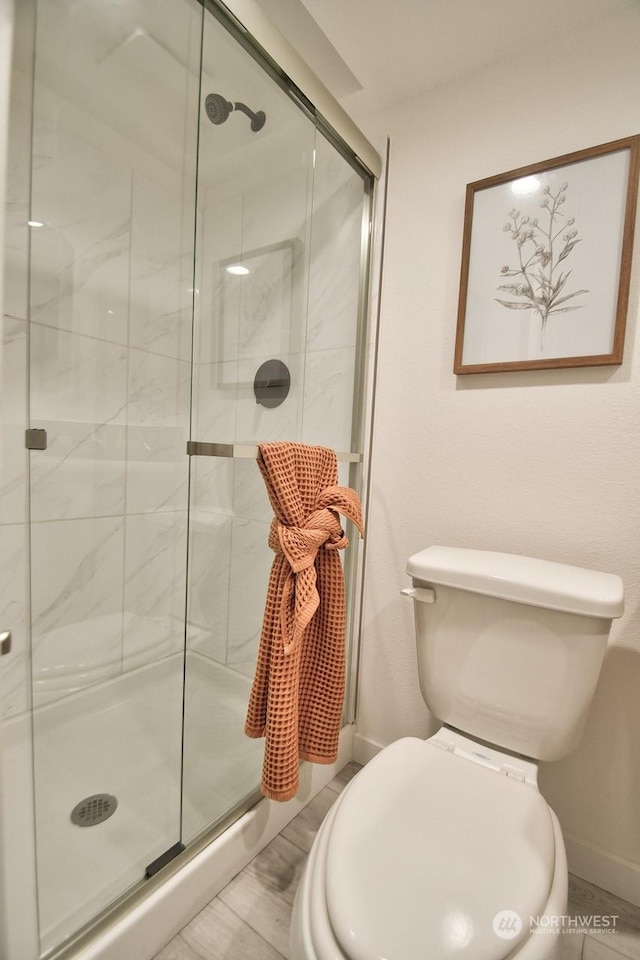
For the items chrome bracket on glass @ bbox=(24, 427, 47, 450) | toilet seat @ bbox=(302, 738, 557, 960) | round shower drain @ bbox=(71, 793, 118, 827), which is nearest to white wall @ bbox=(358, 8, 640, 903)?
toilet seat @ bbox=(302, 738, 557, 960)

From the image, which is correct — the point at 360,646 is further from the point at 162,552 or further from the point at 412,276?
the point at 412,276

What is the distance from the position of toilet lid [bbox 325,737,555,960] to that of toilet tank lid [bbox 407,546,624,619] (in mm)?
352

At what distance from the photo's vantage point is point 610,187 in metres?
1.02

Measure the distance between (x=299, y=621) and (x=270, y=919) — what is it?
0.66 metres

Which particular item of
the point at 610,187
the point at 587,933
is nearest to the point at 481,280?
the point at 610,187

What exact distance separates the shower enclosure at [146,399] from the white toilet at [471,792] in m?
0.46

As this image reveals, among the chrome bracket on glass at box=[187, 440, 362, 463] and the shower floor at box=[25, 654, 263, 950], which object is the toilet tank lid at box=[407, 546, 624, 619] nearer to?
the chrome bracket on glass at box=[187, 440, 362, 463]

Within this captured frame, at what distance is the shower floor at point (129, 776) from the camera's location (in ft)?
2.80

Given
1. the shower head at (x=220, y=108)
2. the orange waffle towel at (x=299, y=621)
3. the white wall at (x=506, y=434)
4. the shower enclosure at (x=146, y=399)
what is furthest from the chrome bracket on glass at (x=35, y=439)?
the white wall at (x=506, y=434)

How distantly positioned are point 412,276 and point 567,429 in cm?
63

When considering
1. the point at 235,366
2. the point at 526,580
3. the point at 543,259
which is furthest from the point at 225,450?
the point at 543,259

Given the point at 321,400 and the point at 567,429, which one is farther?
the point at 321,400

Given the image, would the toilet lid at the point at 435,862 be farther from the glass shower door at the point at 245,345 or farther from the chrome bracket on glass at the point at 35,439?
the chrome bracket on glass at the point at 35,439

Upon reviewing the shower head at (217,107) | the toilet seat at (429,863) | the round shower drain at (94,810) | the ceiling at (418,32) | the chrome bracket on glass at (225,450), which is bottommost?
the round shower drain at (94,810)
